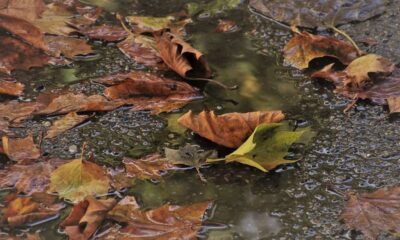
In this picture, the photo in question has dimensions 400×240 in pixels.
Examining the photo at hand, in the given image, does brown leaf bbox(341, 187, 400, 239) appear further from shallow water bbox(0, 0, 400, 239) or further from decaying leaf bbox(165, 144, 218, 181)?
decaying leaf bbox(165, 144, 218, 181)

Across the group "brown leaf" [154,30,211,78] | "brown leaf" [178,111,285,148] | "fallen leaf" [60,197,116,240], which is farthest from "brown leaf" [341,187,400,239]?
"brown leaf" [154,30,211,78]

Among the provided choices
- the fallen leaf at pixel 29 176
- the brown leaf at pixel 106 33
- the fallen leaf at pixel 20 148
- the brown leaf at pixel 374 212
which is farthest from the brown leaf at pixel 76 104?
the brown leaf at pixel 374 212

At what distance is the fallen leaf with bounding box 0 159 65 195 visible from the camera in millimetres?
1495

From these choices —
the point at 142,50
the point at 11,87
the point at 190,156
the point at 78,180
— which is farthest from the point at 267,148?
the point at 11,87

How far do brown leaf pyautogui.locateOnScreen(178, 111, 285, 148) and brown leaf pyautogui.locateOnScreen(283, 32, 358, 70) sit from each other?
1.41 feet

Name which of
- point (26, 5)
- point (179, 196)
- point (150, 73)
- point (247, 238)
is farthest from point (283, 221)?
point (26, 5)

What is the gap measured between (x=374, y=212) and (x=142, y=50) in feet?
3.38

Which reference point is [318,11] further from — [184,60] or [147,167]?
[147,167]

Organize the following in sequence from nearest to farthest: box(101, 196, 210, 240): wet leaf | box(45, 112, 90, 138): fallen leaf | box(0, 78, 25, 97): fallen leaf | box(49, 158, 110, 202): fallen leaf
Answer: box(101, 196, 210, 240): wet leaf, box(49, 158, 110, 202): fallen leaf, box(45, 112, 90, 138): fallen leaf, box(0, 78, 25, 97): fallen leaf

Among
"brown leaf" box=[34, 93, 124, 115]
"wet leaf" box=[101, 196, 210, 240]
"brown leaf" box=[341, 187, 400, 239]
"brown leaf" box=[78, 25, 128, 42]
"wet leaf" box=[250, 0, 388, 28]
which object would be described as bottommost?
"wet leaf" box=[101, 196, 210, 240]

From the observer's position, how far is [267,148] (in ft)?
5.08

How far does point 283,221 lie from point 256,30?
99 centimetres

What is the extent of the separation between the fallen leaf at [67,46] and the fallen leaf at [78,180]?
63 centimetres

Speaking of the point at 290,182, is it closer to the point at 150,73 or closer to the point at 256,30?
the point at 150,73
